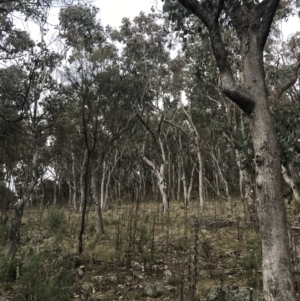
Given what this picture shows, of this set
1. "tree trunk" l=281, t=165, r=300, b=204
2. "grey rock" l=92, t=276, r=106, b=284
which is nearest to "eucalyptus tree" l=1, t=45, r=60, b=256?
"grey rock" l=92, t=276, r=106, b=284

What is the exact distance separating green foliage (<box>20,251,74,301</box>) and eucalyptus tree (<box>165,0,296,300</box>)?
2.67 metres

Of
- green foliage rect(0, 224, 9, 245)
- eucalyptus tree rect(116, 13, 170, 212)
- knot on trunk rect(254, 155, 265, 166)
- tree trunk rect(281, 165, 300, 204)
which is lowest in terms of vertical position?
green foliage rect(0, 224, 9, 245)

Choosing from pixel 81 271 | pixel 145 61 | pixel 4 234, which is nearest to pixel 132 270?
pixel 81 271

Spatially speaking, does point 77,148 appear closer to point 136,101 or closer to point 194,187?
point 136,101

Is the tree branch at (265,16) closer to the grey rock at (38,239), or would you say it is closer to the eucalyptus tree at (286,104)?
the eucalyptus tree at (286,104)

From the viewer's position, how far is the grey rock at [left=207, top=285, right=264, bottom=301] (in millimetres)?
4939

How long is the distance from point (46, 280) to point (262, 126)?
11.6 feet

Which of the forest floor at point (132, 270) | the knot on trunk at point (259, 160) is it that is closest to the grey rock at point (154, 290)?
the forest floor at point (132, 270)

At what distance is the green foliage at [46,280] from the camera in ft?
15.2

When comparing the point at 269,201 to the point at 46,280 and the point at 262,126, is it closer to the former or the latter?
the point at 262,126

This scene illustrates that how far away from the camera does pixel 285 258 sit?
10.4 ft

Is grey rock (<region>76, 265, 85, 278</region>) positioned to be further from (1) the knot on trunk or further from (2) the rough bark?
(1) the knot on trunk

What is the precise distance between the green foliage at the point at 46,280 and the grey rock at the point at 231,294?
6.54 ft

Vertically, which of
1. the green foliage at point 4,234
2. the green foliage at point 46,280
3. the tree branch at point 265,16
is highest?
the tree branch at point 265,16
